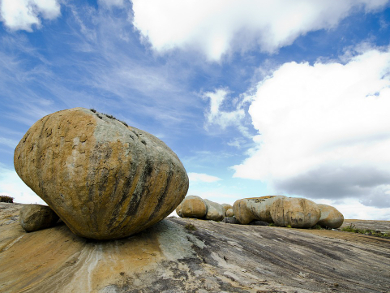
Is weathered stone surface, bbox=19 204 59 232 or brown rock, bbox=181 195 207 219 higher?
brown rock, bbox=181 195 207 219

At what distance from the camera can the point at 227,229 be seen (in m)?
11.5

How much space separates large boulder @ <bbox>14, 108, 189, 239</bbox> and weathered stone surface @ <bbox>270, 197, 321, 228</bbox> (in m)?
13.0

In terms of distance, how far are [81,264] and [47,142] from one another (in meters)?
3.57

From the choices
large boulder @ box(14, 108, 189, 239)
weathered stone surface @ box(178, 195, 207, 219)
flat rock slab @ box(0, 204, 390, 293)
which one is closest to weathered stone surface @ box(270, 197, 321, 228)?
weathered stone surface @ box(178, 195, 207, 219)

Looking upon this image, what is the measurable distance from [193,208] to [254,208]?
5.31 meters

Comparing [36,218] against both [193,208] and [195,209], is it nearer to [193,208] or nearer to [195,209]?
[193,208]

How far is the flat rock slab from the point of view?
5.60 metres

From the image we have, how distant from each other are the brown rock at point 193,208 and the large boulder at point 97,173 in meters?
12.6

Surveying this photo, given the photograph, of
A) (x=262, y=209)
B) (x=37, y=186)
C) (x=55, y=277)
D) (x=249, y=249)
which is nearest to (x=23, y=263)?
(x=55, y=277)

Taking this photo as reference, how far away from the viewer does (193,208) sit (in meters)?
19.9

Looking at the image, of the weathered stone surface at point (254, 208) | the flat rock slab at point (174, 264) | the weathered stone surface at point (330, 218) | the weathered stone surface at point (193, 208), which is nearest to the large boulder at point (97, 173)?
the flat rock slab at point (174, 264)

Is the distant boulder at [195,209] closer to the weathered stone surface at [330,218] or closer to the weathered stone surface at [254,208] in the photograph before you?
the weathered stone surface at [254,208]

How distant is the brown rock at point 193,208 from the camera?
19.9 metres

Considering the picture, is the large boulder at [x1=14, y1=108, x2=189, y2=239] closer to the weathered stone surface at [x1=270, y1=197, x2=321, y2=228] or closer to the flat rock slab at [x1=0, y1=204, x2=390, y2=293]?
the flat rock slab at [x1=0, y1=204, x2=390, y2=293]
